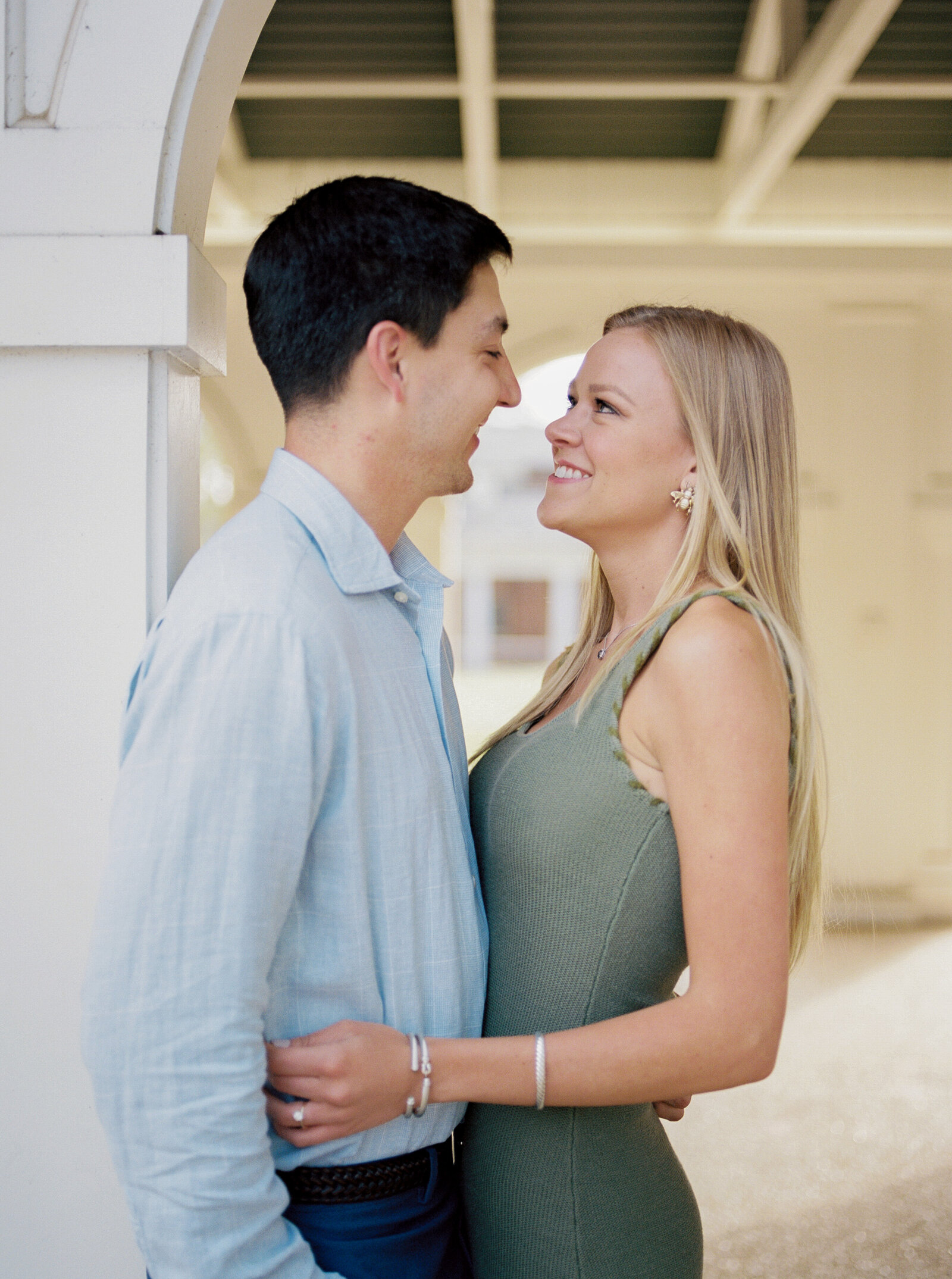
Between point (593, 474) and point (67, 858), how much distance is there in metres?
0.94

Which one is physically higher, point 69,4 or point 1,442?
point 69,4

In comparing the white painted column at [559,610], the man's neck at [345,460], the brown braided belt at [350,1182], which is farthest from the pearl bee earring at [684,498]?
the white painted column at [559,610]

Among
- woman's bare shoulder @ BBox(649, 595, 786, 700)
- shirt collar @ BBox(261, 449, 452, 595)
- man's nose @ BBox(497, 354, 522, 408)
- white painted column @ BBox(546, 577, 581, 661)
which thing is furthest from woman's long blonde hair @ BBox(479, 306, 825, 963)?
white painted column @ BBox(546, 577, 581, 661)

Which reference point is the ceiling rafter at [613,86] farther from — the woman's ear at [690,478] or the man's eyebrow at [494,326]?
the man's eyebrow at [494,326]

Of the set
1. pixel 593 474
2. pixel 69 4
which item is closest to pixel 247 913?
pixel 593 474

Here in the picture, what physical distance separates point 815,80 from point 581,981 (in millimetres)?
4444

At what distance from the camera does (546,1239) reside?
56.5 inches

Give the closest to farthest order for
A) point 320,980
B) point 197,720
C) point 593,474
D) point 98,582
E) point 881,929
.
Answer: point 197,720 → point 320,980 → point 98,582 → point 593,474 → point 881,929

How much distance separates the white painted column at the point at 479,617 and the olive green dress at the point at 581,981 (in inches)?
1056

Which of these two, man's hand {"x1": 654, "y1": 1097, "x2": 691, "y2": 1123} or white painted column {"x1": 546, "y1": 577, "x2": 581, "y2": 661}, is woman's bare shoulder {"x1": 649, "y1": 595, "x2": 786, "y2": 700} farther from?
white painted column {"x1": 546, "y1": 577, "x2": 581, "y2": 661}

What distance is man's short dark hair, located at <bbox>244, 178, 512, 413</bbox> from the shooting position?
1312 mm

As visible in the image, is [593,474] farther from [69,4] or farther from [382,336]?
[69,4]

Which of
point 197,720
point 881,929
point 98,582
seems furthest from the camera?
point 881,929

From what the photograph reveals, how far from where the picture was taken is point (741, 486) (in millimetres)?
1641
